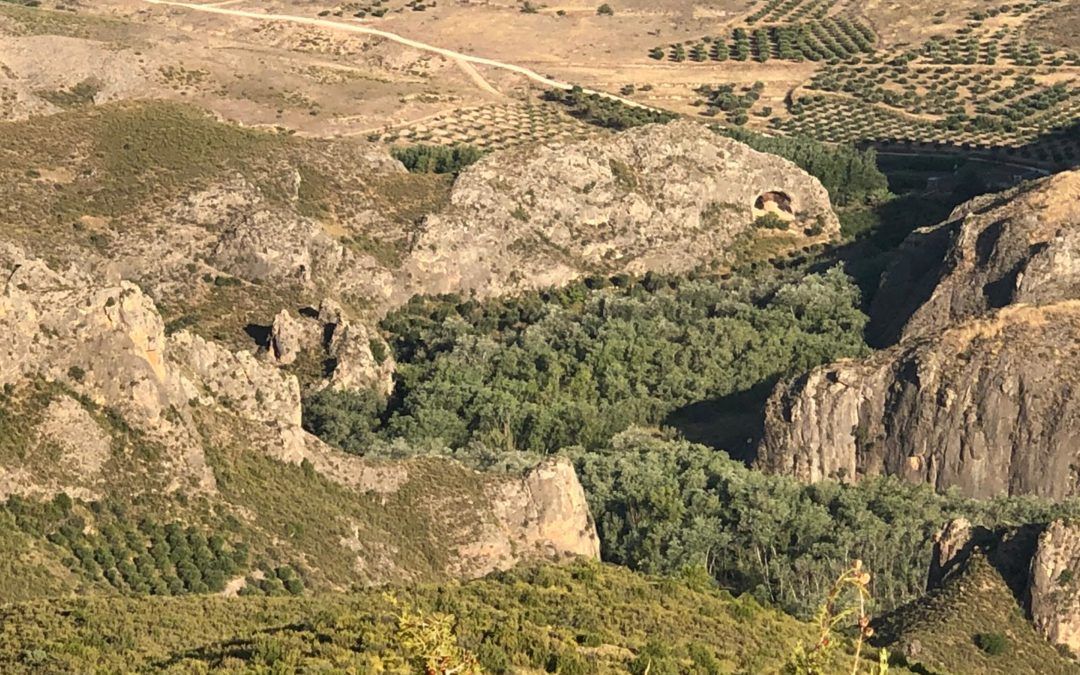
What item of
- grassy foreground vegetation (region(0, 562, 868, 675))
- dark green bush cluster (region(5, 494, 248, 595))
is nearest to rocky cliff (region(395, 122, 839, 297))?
dark green bush cluster (region(5, 494, 248, 595))

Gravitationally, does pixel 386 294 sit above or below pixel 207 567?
below

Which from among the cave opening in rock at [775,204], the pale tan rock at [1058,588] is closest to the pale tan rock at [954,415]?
the pale tan rock at [1058,588]

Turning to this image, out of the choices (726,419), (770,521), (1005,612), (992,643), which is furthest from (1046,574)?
(726,419)

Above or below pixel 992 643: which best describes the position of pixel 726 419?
below

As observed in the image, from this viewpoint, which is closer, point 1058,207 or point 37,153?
point 1058,207

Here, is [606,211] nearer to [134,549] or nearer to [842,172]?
[842,172]

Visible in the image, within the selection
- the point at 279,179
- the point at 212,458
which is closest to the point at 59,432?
the point at 212,458

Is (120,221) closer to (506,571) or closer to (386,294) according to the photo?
(386,294)
